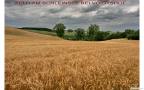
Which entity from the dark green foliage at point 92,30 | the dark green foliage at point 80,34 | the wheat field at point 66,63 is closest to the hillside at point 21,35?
the wheat field at point 66,63

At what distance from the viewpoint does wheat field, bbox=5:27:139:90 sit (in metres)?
2.54

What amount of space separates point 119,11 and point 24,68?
0.91 meters

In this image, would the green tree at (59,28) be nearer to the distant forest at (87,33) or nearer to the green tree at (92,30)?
the distant forest at (87,33)

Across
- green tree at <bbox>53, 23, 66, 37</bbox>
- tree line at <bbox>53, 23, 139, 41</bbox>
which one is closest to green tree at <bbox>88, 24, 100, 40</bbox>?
tree line at <bbox>53, 23, 139, 41</bbox>

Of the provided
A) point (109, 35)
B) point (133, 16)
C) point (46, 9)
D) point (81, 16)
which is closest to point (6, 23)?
point (46, 9)

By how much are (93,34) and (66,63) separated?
0.33m

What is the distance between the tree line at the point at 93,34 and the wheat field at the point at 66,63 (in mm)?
38

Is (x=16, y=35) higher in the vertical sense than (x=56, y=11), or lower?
lower

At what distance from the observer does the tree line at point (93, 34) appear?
2.63m

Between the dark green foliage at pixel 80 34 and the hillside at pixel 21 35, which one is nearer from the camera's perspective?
the hillside at pixel 21 35

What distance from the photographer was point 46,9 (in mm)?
2588

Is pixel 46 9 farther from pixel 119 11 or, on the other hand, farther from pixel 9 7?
pixel 119 11

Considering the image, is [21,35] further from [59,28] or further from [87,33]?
[87,33]

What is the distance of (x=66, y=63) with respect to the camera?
265 centimetres
